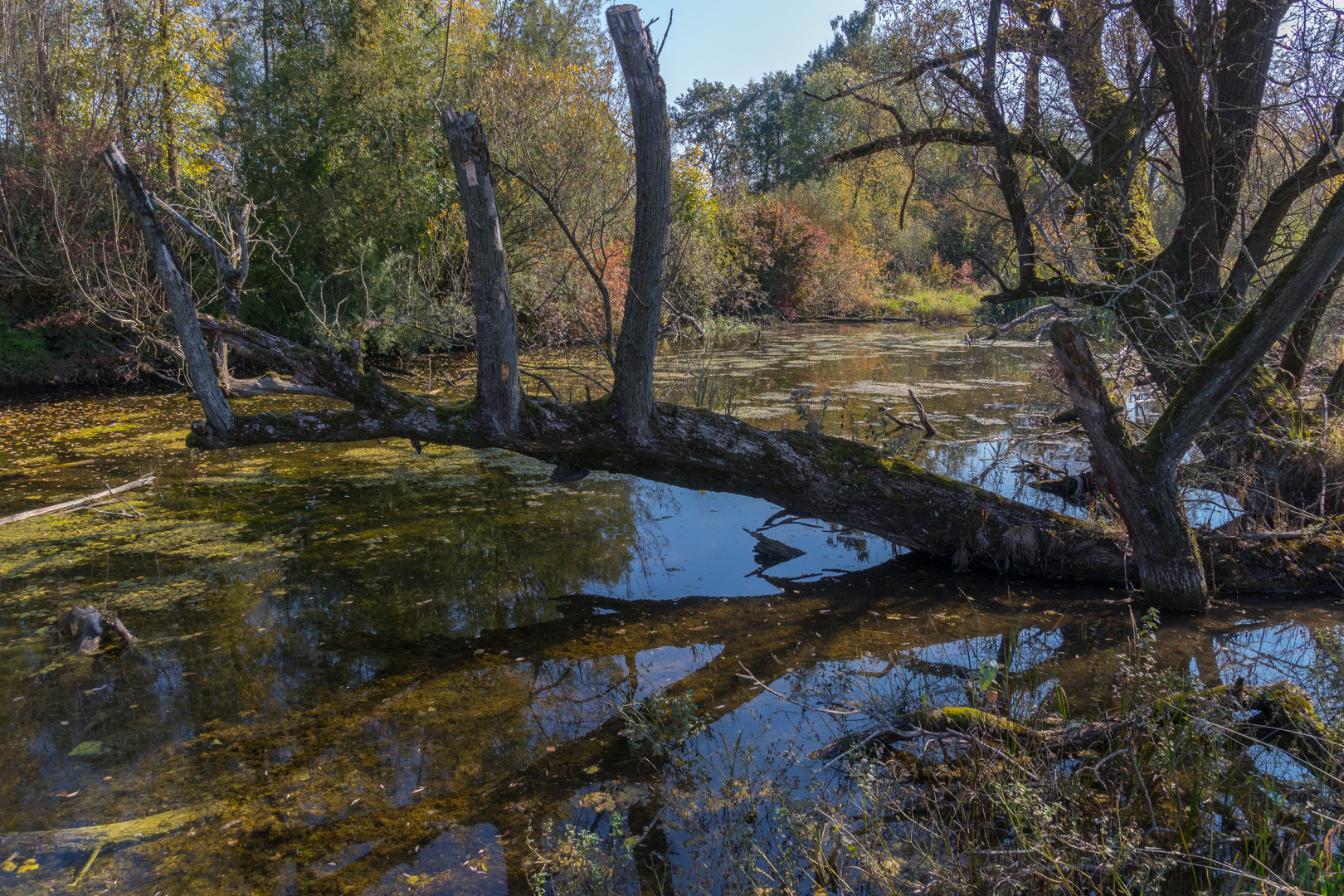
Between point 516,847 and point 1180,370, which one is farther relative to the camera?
point 1180,370

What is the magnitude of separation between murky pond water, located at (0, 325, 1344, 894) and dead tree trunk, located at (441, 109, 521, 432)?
1311mm

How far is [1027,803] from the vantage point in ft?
7.00

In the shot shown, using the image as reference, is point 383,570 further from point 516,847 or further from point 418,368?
point 418,368

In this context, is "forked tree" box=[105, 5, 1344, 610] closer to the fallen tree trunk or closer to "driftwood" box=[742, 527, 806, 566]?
the fallen tree trunk

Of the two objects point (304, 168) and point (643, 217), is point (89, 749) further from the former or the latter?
point (304, 168)

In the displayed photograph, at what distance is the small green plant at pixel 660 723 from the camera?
3.15 m

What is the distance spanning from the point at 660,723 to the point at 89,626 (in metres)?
3.38

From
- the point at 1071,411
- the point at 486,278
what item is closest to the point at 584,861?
the point at 486,278

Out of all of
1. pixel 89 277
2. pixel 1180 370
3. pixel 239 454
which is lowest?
pixel 239 454

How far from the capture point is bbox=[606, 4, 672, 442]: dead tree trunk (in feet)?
13.6

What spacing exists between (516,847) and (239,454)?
7.83 metres

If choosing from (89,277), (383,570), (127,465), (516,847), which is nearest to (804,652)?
(516,847)

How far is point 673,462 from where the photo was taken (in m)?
4.97

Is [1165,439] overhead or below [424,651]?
overhead
